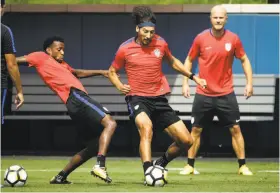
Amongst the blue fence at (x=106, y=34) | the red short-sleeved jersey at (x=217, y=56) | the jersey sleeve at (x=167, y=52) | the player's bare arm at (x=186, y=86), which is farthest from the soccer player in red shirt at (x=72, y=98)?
the blue fence at (x=106, y=34)

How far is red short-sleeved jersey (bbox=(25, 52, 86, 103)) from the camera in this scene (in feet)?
46.4

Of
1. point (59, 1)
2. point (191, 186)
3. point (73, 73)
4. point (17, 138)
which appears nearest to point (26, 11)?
point (59, 1)

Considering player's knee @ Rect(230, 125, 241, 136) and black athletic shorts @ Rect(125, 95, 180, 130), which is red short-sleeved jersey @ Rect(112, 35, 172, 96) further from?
player's knee @ Rect(230, 125, 241, 136)

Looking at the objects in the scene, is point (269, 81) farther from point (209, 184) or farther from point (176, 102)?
point (209, 184)

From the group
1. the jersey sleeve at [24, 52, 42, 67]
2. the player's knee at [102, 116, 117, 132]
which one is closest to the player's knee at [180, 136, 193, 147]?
the player's knee at [102, 116, 117, 132]

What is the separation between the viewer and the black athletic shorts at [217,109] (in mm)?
17094

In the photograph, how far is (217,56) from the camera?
16891mm

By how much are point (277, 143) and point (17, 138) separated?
5673 millimetres

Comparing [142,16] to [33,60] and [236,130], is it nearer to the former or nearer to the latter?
[33,60]

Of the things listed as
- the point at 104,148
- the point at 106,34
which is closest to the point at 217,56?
the point at 104,148

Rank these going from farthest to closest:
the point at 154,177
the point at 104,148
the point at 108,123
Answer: the point at 108,123, the point at 104,148, the point at 154,177

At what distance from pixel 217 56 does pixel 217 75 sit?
299 mm

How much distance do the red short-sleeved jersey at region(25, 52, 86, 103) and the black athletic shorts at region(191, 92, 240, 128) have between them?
3.37 meters

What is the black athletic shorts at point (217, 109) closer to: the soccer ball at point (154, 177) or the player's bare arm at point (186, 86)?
the player's bare arm at point (186, 86)
